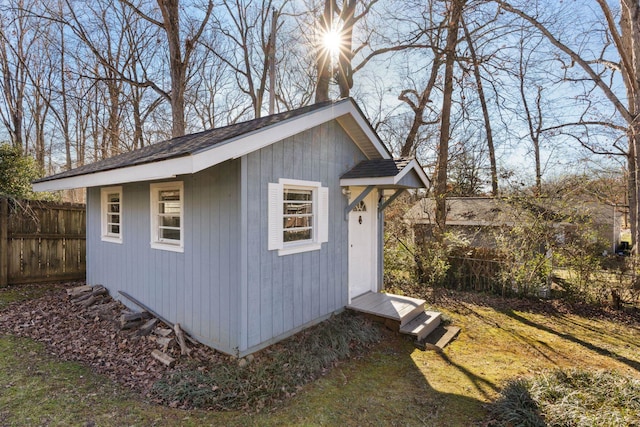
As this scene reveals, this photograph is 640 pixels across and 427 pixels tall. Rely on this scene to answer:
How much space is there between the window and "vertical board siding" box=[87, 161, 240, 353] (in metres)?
0.60

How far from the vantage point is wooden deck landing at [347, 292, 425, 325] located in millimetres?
5449

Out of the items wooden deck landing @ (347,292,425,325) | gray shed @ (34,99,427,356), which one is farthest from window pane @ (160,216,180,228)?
wooden deck landing @ (347,292,425,325)

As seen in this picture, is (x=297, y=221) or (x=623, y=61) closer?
(x=297, y=221)

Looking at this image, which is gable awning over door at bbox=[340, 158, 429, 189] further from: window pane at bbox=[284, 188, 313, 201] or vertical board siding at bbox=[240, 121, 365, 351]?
window pane at bbox=[284, 188, 313, 201]

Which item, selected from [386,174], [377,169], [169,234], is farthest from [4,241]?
[386,174]

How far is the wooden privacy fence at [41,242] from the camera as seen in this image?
6934mm

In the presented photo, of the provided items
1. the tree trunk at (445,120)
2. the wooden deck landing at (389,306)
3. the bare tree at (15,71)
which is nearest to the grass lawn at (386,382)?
the wooden deck landing at (389,306)

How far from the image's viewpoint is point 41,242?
24.1ft

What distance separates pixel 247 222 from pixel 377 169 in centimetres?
265

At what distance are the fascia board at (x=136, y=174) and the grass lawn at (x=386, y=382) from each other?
7.77 feet

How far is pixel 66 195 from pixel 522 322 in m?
23.0

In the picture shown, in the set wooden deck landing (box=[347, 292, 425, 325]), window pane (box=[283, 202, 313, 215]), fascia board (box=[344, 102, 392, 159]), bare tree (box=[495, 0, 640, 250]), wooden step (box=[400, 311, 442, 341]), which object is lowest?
wooden step (box=[400, 311, 442, 341])

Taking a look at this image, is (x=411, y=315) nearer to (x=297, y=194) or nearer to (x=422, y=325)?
(x=422, y=325)

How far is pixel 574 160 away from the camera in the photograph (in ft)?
32.9
